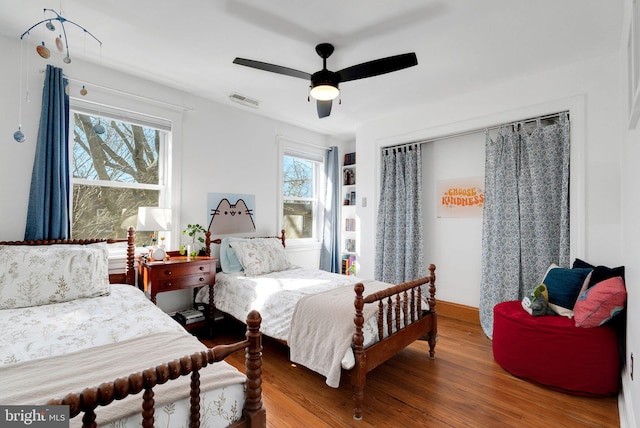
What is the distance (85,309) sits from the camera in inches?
79.4

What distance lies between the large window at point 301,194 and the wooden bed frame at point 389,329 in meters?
2.50

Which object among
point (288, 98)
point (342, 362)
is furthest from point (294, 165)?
point (342, 362)

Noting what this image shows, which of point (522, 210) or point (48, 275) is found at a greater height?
point (522, 210)

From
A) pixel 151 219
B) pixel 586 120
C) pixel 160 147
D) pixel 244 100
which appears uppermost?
Answer: pixel 244 100

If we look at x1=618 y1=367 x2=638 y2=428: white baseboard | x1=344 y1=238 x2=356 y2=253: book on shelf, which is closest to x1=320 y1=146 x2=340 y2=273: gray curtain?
x1=344 y1=238 x2=356 y2=253: book on shelf

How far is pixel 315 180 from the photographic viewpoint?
17.4ft

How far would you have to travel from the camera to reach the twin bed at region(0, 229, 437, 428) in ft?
3.63

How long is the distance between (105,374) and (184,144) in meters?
2.82

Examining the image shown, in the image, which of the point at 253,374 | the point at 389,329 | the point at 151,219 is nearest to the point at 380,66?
the point at 389,329

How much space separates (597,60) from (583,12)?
86 centimetres

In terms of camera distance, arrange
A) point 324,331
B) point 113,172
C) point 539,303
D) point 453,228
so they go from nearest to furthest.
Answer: point 324,331
point 539,303
point 113,172
point 453,228

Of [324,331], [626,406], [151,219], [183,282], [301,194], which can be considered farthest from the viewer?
[301,194]

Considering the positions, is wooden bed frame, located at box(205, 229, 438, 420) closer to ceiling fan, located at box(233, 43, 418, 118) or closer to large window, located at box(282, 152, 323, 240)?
ceiling fan, located at box(233, 43, 418, 118)

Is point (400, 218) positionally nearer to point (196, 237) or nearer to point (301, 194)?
point (301, 194)
